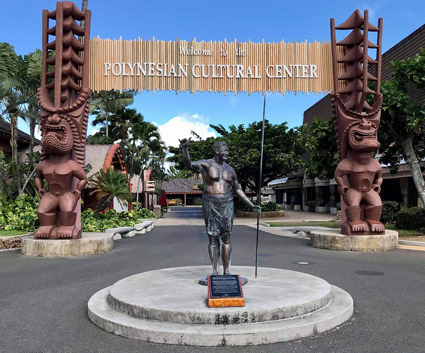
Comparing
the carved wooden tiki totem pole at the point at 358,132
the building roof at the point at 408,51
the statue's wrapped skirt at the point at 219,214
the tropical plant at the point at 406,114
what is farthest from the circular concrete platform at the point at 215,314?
the building roof at the point at 408,51

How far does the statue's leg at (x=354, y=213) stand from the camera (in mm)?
11852

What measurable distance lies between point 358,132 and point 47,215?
9616 millimetres

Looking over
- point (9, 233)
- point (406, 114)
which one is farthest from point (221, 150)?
point (406, 114)

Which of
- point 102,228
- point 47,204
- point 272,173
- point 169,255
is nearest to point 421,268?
point 169,255

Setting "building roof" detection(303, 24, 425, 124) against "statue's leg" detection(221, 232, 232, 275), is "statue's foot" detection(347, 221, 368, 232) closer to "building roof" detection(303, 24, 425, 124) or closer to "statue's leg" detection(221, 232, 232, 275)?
"statue's leg" detection(221, 232, 232, 275)

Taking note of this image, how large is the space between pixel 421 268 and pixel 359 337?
17.5 feet

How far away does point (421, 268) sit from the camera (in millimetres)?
8734

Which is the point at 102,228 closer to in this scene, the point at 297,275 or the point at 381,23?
the point at 297,275

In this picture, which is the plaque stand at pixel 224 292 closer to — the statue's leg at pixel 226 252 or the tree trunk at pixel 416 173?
the statue's leg at pixel 226 252

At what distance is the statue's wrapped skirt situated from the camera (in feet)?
19.4

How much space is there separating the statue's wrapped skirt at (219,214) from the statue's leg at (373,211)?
7559 mm

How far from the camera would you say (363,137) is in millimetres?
11742

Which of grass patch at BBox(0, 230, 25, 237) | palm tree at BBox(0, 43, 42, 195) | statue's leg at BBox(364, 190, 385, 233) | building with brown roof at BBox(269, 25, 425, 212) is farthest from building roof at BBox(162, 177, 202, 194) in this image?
statue's leg at BBox(364, 190, 385, 233)

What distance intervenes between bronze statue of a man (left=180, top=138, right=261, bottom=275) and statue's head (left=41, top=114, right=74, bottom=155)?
20.0ft
